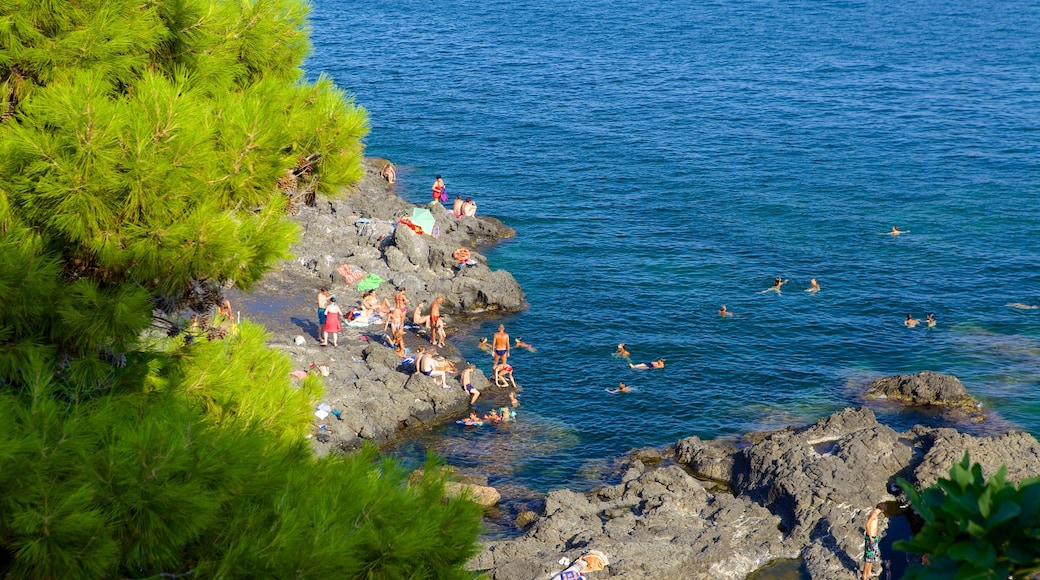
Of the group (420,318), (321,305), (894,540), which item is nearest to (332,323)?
(321,305)

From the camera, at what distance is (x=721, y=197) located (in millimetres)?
51062

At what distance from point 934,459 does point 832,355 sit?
10.5 m

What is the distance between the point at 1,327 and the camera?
8.72 m

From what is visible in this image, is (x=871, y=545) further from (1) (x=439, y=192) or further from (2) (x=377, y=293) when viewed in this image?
(1) (x=439, y=192)

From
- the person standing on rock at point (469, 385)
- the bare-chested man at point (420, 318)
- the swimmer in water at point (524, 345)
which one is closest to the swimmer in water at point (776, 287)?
the swimmer in water at point (524, 345)

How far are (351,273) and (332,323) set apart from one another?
5.92m

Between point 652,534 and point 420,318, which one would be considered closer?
point 652,534

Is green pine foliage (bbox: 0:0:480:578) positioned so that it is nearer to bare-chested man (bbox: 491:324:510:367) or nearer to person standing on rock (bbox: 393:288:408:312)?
bare-chested man (bbox: 491:324:510:367)

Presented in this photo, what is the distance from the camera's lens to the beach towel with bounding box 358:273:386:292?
1401 inches

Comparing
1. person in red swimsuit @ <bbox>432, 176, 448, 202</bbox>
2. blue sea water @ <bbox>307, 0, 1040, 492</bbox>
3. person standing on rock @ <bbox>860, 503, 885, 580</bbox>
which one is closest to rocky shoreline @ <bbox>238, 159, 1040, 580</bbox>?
person standing on rock @ <bbox>860, 503, 885, 580</bbox>

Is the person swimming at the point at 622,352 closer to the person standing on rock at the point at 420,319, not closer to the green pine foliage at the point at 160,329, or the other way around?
the person standing on rock at the point at 420,319

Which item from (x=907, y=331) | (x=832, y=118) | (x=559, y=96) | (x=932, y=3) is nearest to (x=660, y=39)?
(x=559, y=96)

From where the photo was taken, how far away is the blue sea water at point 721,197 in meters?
31.1

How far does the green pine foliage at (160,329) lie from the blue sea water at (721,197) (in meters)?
15.9
